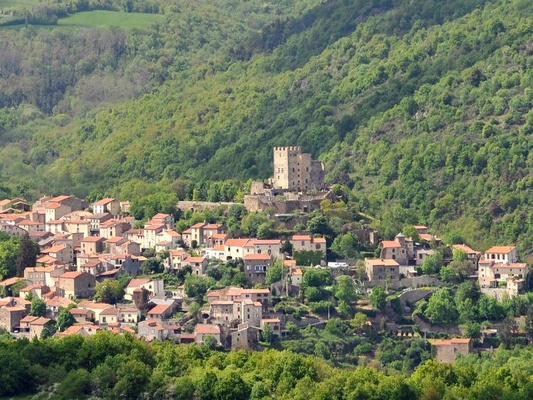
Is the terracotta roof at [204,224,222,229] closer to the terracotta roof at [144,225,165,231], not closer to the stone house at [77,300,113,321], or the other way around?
the terracotta roof at [144,225,165,231]

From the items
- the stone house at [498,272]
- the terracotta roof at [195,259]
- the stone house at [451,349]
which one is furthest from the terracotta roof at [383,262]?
the terracotta roof at [195,259]

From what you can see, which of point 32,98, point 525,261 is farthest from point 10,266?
point 32,98

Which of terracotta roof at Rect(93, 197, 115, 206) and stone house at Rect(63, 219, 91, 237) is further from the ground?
terracotta roof at Rect(93, 197, 115, 206)

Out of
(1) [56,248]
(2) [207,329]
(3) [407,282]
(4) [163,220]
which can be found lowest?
(2) [207,329]

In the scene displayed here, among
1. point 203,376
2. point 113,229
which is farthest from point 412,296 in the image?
point 203,376

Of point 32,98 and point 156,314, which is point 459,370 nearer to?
point 156,314

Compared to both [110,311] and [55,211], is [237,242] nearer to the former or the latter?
[110,311]

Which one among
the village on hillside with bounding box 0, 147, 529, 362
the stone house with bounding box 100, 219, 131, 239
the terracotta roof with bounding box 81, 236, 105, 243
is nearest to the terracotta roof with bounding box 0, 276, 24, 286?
the village on hillside with bounding box 0, 147, 529, 362
